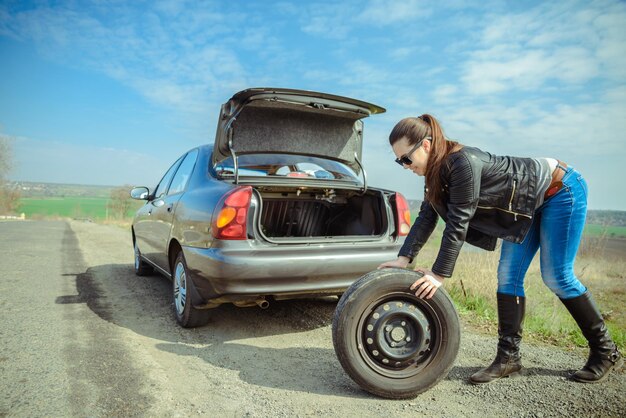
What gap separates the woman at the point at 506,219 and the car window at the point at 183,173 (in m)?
2.59

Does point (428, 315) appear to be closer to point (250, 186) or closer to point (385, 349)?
point (385, 349)

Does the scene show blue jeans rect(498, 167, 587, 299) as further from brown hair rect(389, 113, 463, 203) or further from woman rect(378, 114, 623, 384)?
brown hair rect(389, 113, 463, 203)

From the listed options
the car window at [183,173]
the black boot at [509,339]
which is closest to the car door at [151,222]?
the car window at [183,173]

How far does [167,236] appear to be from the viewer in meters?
4.31

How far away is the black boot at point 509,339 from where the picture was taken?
2.76 metres

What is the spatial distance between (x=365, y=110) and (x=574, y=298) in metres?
2.31

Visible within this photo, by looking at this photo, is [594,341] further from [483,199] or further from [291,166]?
[291,166]

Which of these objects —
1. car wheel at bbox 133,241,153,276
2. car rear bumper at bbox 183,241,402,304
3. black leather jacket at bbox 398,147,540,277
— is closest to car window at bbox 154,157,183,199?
car wheel at bbox 133,241,153,276

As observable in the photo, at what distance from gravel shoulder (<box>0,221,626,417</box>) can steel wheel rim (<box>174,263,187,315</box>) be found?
20cm

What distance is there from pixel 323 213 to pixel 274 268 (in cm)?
149

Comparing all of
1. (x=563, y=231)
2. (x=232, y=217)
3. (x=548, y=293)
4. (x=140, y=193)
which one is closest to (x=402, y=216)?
(x=563, y=231)

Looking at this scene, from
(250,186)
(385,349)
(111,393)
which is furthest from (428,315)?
(111,393)

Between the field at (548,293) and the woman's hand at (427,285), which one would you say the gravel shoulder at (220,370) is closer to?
the field at (548,293)

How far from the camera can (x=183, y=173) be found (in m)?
4.71
